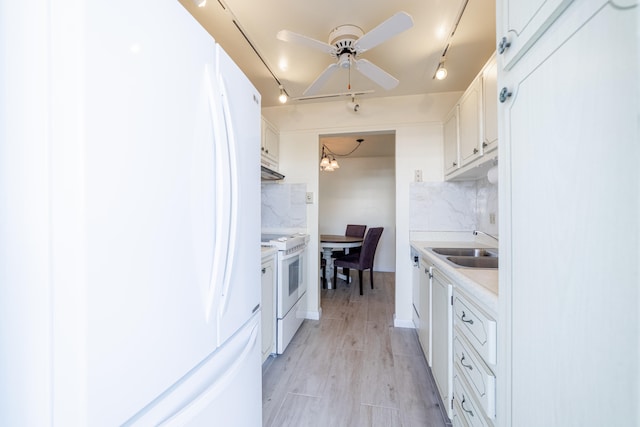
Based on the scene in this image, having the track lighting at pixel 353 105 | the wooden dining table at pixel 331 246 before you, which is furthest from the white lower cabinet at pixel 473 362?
the wooden dining table at pixel 331 246

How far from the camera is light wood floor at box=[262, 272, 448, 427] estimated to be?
148 centimetres

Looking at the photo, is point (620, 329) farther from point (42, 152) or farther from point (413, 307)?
point (413, 307)

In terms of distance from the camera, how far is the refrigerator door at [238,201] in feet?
2.43

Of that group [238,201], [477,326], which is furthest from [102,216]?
[477,326]

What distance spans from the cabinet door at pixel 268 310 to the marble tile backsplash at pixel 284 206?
3.17 ft

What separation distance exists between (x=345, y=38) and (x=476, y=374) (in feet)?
6.46

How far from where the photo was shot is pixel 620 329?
15.1 inches

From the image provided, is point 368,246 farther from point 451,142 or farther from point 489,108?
point 489,108

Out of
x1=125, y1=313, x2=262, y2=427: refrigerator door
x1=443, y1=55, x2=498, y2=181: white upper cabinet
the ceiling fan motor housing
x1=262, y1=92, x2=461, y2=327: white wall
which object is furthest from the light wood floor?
the ceiling fan motor housing

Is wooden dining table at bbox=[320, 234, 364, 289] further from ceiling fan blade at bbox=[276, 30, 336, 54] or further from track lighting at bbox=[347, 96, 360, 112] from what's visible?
ceiling fan blade at bbox=[276, 30, 336, 54]

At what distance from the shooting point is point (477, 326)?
3.21 ft

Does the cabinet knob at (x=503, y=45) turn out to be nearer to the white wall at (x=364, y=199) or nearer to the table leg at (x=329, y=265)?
the table leg at (x=329, y=265)

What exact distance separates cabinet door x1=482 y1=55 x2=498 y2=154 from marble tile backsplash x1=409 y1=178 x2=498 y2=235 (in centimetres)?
99

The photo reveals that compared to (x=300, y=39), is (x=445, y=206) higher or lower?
lower
